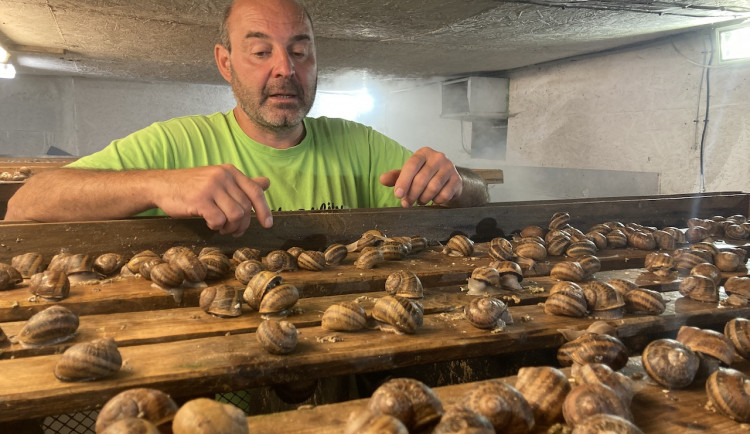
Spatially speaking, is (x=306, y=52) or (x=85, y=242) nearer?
(x=85, y=242)

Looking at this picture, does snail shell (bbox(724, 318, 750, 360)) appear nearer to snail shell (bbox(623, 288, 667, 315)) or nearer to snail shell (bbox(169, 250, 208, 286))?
snail shell (bbox(623, 288, 667, 315))

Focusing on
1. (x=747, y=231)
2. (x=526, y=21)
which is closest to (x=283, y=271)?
(x=747, y=231)

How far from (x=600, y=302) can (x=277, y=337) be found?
1.00m

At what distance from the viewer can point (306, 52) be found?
326cm

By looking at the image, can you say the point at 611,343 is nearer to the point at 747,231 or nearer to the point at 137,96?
the point at 747,231

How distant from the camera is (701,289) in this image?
5.68 ft

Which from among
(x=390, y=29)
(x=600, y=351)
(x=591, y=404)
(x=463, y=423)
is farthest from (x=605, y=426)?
(x=390, y=29)

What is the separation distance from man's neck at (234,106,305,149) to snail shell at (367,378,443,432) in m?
2.65

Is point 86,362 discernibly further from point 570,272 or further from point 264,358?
point 570,272

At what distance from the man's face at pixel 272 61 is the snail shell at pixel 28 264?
5.65 ft

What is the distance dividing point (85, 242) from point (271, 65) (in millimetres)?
1649

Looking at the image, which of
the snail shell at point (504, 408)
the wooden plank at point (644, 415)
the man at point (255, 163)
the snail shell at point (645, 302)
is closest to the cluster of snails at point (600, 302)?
the snail shell at point (645, 302)

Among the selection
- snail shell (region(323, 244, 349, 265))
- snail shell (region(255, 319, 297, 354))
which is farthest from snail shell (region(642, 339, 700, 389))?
snail shell (region(323, 244, 349, 265))

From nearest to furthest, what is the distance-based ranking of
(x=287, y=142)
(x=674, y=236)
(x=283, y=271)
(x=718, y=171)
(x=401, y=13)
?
1. (x=283, y=271)
2. (x=674, y=236)
3. (x=287, y=142)
4. (x=401, y=13)
5. (x=718, y=171)
